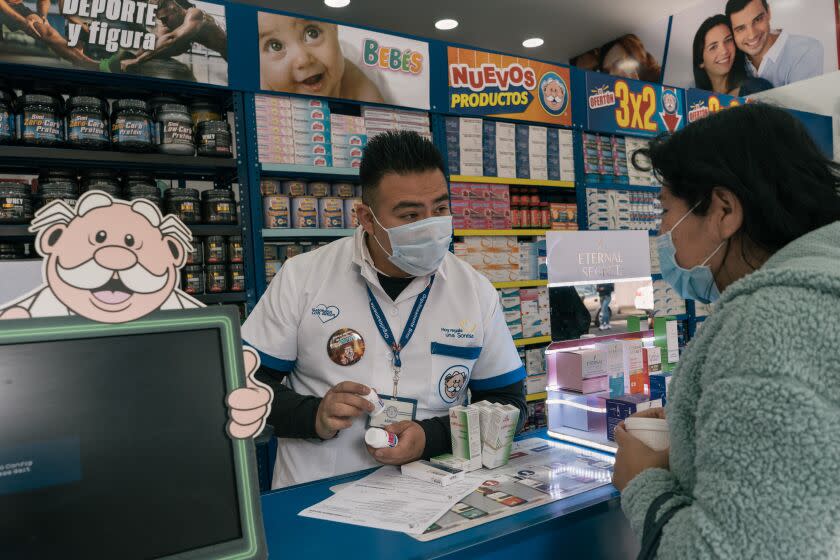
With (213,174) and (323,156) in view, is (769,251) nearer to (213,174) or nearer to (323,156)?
(323,156)

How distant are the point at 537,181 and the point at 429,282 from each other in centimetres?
248

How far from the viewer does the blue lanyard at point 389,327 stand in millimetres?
1847

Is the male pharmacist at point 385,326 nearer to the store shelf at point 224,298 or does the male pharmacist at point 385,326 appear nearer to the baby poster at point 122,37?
the store shelf at point 224,298

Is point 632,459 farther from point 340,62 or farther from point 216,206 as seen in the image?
point 340,62

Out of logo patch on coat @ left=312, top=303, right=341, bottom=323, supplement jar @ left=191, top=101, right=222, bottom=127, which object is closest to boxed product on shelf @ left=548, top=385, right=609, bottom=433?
logo patch on coat @ left=312, top=303, right=341, bottom=323

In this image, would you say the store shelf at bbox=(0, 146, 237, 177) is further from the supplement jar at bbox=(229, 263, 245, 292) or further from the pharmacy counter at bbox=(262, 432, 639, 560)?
the pharmacy counter at bbox=(262, 432, 639, 560)

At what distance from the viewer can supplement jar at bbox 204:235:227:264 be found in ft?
9.66

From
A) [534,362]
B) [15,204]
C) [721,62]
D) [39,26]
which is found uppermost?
[721,62]

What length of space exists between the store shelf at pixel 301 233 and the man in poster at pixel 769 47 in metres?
5.92

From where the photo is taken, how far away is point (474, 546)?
1.12 meters

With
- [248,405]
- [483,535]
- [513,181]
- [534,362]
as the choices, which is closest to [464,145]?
[513,181]

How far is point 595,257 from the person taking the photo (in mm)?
2150

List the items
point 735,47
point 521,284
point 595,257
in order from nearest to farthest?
point 595,257, point 521,284, point 735,47

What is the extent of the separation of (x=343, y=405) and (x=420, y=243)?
598 millimetres
